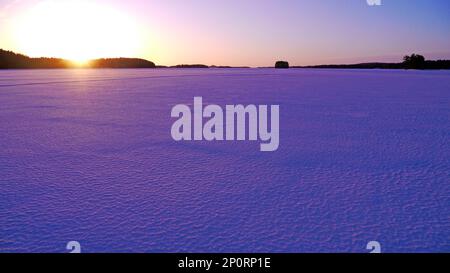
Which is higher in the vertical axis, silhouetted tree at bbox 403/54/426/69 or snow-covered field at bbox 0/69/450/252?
silhouetted tree at bbox 403/54/426/69

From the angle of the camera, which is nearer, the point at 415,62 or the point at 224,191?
the point at 224,191

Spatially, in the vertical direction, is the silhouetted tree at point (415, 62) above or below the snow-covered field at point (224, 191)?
above

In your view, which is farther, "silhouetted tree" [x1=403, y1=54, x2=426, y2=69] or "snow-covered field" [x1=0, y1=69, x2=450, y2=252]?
"silhouetted tree" [x1=403, y1=54, x2=426, y2=69]

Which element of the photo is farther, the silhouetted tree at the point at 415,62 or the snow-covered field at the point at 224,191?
the silhouetted tree at the point at 415,62

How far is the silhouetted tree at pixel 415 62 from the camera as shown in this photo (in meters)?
34.7

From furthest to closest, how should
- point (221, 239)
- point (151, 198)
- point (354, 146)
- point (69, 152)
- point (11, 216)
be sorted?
point (354, 146) < point (69, 152) < point (151, 198) < point (11, 216) < point (221, 239)

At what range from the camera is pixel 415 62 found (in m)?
35.3

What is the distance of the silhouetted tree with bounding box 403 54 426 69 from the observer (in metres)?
34.7
